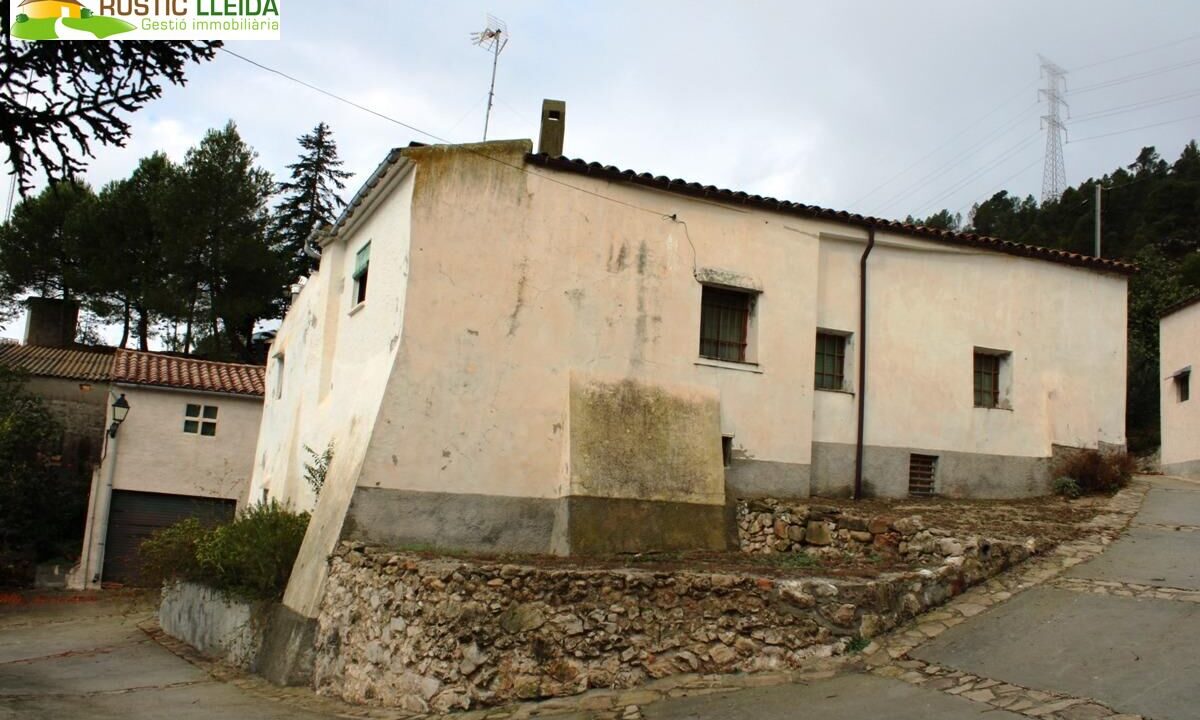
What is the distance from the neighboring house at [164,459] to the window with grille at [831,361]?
1456 cm

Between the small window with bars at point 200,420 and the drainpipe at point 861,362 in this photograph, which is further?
the small window with bars at point 200,420

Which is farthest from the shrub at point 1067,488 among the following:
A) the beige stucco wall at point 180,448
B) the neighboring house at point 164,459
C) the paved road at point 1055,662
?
the beige stucco wall at point 180,448

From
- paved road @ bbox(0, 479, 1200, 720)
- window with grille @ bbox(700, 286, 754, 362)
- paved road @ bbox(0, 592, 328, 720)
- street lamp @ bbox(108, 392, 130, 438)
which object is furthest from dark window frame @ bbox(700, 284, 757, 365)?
street lamp @ bbox(108, 392, 130, 438)

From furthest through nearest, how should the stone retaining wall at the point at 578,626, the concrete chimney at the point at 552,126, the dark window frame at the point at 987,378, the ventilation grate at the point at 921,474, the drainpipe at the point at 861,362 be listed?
the dark window frame at the point at 987,378 → the ventilation grate at the point at 921,474 → the drainpipe at the point at 861,362 → the concrete chimney at the point at 552,126 → the stone retaining wall at the point at 578,626

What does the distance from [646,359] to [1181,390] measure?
51.8ft

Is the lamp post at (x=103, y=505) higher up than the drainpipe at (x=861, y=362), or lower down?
lower down

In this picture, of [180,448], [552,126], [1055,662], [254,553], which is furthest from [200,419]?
[1055,662]

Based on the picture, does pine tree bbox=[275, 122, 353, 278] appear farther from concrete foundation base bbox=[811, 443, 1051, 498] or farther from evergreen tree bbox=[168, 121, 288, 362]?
concrete foundation base bbox=[811, 443, 1051, 498]

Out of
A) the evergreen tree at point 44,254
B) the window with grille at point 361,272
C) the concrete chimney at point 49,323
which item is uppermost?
the evergreen tree at point 44,254

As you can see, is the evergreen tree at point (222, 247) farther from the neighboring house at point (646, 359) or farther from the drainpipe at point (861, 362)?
the drainpipe at point (861, 362)

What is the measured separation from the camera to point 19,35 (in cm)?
805

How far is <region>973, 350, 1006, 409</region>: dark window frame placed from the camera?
14758 mm

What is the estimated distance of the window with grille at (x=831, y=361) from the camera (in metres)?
13.7

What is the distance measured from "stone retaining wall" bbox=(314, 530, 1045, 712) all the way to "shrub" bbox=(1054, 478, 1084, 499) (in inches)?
266
